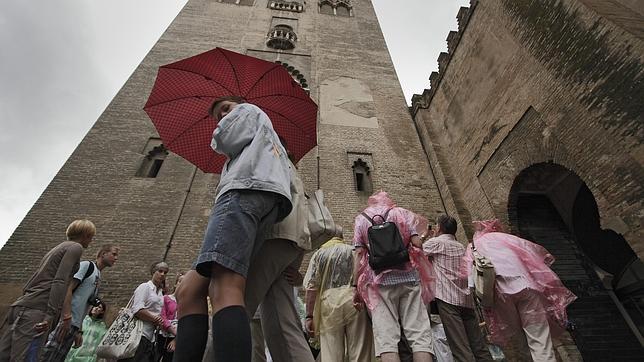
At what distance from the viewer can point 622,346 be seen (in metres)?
6.14

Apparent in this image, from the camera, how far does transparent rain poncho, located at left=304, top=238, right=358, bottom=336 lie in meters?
3.12

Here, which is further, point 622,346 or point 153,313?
point 622,346

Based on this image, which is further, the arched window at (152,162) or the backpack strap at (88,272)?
the arched window at (152,162)

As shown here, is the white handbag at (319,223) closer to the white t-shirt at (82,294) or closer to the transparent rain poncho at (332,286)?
the transparent rain poncho at (332,286)

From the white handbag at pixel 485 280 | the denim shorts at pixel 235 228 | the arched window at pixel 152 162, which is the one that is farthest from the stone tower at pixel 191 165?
the denim shorts at pixel 235 228

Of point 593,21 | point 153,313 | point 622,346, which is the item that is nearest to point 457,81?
point 593,21

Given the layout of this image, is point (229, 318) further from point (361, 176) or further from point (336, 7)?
point (336, 7)

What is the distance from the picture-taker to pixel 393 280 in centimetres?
279

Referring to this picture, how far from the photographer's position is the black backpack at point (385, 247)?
275 cm

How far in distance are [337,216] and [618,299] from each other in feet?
21.2

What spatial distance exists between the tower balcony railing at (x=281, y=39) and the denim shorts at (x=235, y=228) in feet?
44.3

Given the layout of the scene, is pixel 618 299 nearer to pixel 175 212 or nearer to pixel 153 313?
pixel 153 313

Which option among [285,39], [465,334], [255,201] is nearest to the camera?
[255,201]

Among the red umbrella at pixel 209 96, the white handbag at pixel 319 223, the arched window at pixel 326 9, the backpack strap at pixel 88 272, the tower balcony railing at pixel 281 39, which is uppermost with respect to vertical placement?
the arched window at pixel 326 9
